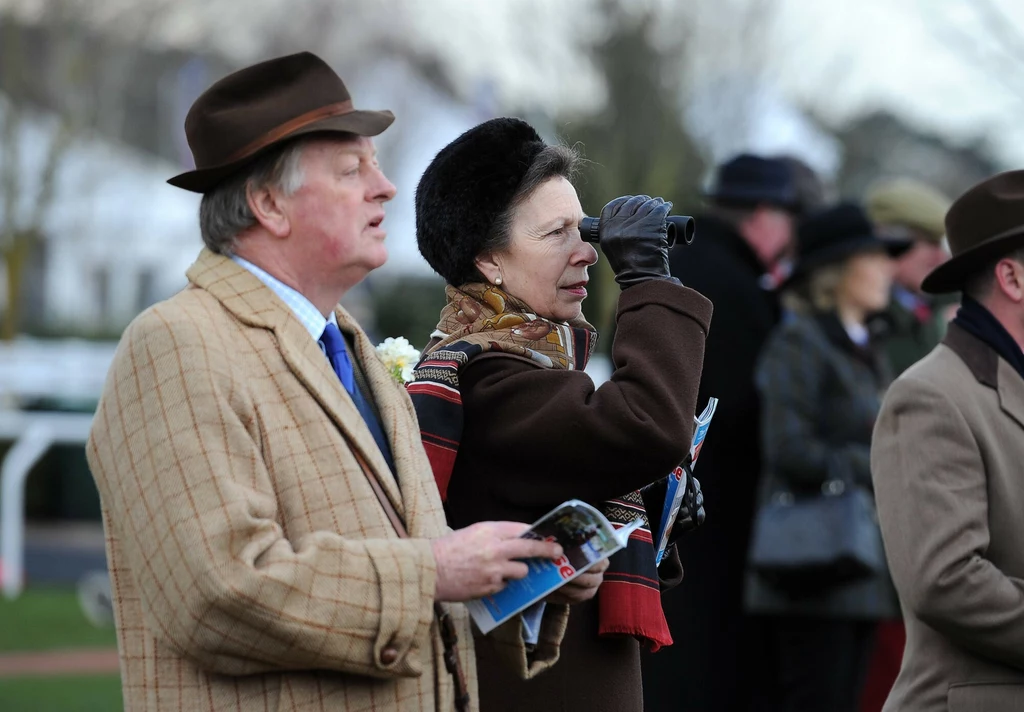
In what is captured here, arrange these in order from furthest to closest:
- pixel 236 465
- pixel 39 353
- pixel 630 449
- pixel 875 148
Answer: pixel 875 148
pixel 39 353
pixel 630 449
pixel 236 465

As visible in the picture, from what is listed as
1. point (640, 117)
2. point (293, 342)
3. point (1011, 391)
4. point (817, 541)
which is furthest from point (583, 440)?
point (640, 117)

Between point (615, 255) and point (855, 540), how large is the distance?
2.69 meters

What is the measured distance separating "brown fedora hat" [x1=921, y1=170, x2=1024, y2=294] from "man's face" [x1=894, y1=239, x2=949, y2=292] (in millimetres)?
3661

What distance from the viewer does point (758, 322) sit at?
5.84 metres

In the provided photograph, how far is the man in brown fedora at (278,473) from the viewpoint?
7.52 feet

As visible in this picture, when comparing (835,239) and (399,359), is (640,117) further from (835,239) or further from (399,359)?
(399,359)

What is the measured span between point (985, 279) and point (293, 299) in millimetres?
1988

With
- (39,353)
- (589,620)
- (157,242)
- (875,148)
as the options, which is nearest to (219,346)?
(589,620)

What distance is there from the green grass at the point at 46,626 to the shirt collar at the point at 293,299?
6.50 metres

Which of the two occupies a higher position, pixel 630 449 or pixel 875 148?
pixel 875 148

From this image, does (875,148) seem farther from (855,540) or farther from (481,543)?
(481,543)

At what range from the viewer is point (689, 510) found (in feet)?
10.6

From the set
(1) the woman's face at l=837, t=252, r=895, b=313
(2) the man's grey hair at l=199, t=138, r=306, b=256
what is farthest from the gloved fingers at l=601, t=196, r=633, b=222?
(1) the woman's face at l=837, t=252, r=895, b=313

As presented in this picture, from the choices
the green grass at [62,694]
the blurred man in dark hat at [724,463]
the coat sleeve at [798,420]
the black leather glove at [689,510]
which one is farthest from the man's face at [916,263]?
the green grass at [62,694]
